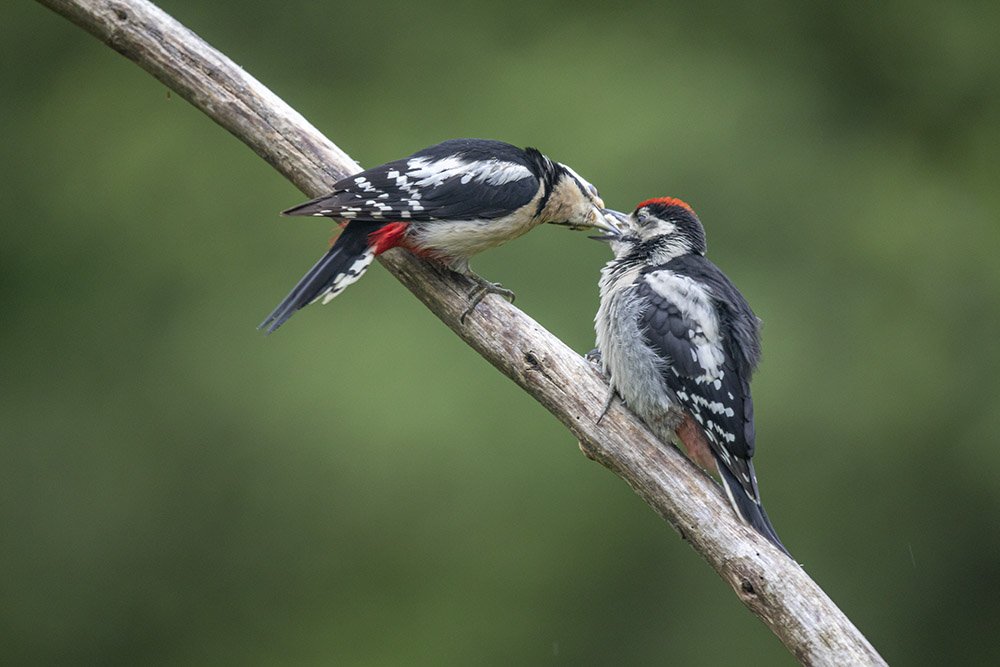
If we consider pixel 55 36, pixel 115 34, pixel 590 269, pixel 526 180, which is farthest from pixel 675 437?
pixel 55 36

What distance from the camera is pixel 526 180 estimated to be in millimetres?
2938

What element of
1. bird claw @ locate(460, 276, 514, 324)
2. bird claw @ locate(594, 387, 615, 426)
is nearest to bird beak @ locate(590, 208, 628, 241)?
bird claw @ locate(460, 276, 514, 324)

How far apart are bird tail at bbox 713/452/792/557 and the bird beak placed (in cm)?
96

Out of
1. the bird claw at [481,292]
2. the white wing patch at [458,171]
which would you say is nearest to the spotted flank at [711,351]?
the bird claw at [481,292]

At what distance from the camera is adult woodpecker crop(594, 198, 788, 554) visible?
267cm

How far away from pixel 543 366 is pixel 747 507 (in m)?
0.70

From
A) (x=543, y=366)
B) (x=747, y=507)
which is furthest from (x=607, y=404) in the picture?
(x=747, y=507)

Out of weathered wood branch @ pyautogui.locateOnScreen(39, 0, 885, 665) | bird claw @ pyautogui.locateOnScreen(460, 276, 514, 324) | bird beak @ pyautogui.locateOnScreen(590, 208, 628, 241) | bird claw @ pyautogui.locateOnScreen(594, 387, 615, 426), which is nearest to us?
weathered wood branch @ pyautogui.locateOnScreen(39, 0, 885, 665)

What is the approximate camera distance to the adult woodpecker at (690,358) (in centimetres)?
267

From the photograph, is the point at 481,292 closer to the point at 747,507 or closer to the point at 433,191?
the point at 433,191

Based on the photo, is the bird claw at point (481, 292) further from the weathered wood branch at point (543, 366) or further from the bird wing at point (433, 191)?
the bird wing at point (433, 191)

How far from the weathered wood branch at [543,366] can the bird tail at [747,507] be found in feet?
0.09

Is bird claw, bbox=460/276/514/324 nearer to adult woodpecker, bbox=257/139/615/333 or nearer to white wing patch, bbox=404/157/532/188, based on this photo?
adult woodpecker, bbox=257/139/615/333

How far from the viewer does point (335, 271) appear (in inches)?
105
